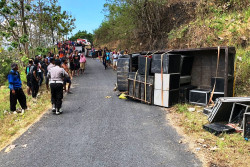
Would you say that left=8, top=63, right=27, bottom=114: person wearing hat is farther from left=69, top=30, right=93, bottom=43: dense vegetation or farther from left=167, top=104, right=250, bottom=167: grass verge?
left=69, top=30, right=93, bottom=43: dense vegetation

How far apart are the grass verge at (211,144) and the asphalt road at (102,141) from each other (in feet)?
→ 0.86

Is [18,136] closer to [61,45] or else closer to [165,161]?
[165,161]

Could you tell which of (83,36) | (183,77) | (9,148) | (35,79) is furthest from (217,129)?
(83,36)

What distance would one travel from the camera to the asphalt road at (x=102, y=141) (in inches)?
178

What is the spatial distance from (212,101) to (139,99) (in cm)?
300

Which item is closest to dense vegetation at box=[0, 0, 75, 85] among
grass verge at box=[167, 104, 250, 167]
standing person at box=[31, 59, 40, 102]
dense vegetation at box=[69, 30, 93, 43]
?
standing person at box=[31, 59, 40, 102]

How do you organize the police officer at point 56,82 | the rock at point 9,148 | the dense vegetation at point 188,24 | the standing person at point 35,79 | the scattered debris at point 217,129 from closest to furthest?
the rock at point 9,148, the scattered debris at point 217,129, the police officer at point 56,82, the standing person at point 35,79, the dense vegetation at point 188,24

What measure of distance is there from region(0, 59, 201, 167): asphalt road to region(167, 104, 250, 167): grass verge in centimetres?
26

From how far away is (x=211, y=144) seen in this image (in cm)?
515

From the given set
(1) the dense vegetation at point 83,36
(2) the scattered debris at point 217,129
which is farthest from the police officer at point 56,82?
(1) the dense vegetation at point 83,36

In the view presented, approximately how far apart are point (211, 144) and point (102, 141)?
2.64m

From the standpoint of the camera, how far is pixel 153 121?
705 cm

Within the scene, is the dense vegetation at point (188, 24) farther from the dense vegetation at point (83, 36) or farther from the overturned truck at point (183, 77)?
the dense vegetation at point (83, 36)

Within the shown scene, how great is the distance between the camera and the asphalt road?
4516 millimetres
